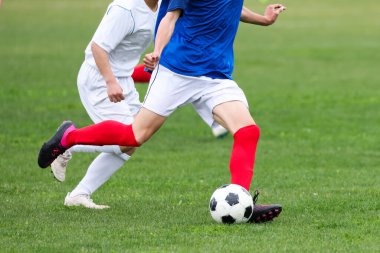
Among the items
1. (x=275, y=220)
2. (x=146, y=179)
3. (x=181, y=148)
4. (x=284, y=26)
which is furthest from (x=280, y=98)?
(x=284, y=26)

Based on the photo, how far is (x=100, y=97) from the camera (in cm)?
940

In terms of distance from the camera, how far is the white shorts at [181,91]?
8.34 meters

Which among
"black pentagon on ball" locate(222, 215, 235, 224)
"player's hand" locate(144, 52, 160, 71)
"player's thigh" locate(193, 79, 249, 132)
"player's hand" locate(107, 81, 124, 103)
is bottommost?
"black pentagon on ball" locate(222, 215, 235, 224)

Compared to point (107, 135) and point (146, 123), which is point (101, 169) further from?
point (146, 123)

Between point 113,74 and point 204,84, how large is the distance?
2.87 feet

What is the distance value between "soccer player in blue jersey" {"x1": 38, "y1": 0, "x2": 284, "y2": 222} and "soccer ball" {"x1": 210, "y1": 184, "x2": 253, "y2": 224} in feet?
0.42

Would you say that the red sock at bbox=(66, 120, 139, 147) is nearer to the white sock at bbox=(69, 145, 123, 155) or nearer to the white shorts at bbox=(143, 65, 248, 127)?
the white shorts at bbox=(143, 65, 248, 127)

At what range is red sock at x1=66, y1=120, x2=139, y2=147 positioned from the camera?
845 centimetres

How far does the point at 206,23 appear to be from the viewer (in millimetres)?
8266

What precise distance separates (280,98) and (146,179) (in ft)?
30.3

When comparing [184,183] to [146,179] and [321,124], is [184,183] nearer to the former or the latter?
[146,179]

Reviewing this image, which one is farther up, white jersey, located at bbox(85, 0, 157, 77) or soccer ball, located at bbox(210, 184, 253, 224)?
white jersey, located at bbox(85, 0, 157, 77)

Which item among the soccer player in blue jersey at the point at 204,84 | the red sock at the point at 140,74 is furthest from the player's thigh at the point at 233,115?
the red sock at the point at 140,74

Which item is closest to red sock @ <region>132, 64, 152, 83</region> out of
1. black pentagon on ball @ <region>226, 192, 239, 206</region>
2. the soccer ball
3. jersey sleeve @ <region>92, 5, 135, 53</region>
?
jersey sleeve @ <region>92, 5, 135, 53</region>
